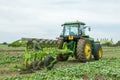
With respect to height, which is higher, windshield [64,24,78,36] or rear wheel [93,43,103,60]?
windshield [64,24,78,36]

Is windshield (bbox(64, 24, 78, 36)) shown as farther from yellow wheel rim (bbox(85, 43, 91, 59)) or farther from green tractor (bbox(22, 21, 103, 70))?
yellow wheel rim (bbox(85, 43, 91, 59))

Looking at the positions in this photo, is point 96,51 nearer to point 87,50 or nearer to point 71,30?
point 87,50

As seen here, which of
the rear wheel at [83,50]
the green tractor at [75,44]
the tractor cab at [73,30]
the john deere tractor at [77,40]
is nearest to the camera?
the green tractor at [75,44]

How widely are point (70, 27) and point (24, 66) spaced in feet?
21.9

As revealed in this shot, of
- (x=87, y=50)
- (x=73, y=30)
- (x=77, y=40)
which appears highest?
(x=73, y=30)

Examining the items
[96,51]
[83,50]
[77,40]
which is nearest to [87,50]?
[83,50]

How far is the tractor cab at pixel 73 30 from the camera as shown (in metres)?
22.5

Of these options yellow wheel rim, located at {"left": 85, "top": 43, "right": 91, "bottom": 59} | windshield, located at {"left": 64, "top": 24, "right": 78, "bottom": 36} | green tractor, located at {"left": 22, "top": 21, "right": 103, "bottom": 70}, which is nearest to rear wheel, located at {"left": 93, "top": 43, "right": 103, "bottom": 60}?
green tractor, located at {"left": 22, "top": 21, "right": 103, "bottom": 70}

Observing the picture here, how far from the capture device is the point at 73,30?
2277 cm

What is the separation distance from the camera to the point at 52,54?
18141mm

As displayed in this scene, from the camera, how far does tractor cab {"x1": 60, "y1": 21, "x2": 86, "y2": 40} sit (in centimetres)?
2255

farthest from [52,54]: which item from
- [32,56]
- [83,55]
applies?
[83,55]

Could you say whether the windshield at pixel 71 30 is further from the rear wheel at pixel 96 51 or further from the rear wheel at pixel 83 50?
the rear wheel at pixel 96 51

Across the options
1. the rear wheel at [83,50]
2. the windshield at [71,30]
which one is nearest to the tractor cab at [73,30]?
the windshield at [71,30]
